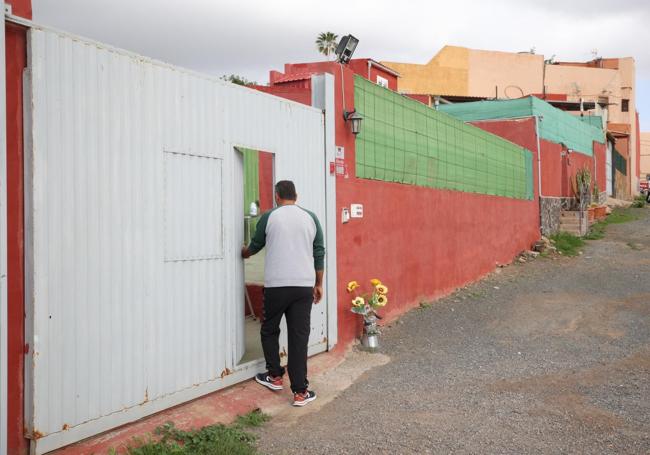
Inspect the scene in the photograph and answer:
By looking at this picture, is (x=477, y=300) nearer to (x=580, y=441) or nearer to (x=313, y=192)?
(x=313, y=192)

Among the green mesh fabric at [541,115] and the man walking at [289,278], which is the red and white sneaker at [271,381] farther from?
the green mesh fabric at [541,115]

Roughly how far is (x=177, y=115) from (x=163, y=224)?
813 millimetres

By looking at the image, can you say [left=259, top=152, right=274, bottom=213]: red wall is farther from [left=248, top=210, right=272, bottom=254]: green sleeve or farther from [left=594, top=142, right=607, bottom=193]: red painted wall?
[left=594, top=142, right=607, bottom=193]: red painted wall

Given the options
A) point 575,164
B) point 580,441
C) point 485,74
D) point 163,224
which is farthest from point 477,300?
point 485,74

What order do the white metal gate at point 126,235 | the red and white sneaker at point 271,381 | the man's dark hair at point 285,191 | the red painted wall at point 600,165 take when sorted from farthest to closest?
the red painted wall at point 600,165
the red and white sneaker at point 271,381
the man's dark hair at point 285,191
the white metal gate at point 126,235

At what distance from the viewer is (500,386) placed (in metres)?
5.55

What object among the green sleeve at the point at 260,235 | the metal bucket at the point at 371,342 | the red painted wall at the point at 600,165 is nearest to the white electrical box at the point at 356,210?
the metal bucket at the point at 371,342

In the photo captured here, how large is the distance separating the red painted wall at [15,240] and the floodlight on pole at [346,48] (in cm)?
462

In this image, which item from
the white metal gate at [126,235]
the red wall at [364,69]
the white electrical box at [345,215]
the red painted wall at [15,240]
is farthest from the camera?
the red wall at [364,69]

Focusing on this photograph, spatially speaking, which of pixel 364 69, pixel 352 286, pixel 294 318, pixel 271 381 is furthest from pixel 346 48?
pixel 364 69

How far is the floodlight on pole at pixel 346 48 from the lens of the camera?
25.0 ft

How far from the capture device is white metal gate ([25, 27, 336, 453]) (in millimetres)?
3596

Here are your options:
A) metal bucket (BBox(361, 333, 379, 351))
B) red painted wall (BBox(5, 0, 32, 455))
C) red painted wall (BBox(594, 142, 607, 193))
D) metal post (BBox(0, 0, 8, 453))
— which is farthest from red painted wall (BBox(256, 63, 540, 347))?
red painted wall (BBox(594, 142, 607, 193))

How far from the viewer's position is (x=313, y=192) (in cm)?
624
